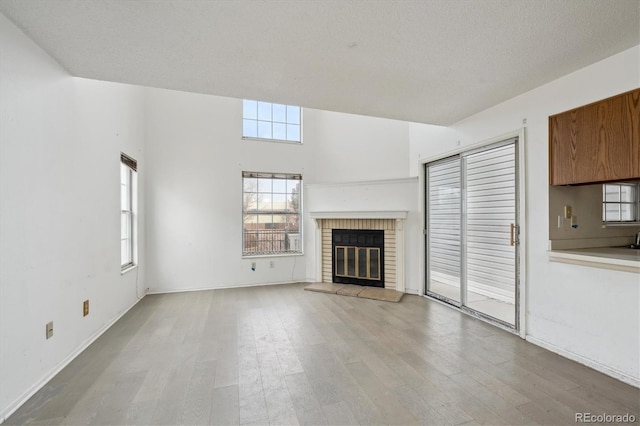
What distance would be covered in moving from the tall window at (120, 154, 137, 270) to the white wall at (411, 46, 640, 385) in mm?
4613

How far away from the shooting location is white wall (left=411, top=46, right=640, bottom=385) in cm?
208

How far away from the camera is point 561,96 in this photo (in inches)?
98.0

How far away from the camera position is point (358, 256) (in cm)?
493

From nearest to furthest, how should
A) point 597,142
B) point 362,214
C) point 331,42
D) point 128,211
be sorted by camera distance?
point 331,42
point 597,142
point 128,211
point 362,214

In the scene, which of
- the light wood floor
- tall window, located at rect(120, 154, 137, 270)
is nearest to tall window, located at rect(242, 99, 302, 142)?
tall window, located at rect(120, 154, 137, 270)

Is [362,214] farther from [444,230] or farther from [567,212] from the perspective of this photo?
[567,212]

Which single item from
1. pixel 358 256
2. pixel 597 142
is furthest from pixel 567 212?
pixel 358 256

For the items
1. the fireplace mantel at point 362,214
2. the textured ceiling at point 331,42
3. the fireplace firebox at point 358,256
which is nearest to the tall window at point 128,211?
the textured ceiling at point 331,42

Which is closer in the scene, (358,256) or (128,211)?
(128,211)

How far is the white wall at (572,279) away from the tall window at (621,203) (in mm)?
909

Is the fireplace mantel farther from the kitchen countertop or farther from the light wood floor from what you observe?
the kitchen countertop

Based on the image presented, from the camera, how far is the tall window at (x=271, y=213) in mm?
5059

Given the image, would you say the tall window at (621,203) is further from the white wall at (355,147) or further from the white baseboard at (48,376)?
the white baseboard at (48,376)

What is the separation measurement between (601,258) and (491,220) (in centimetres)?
122
